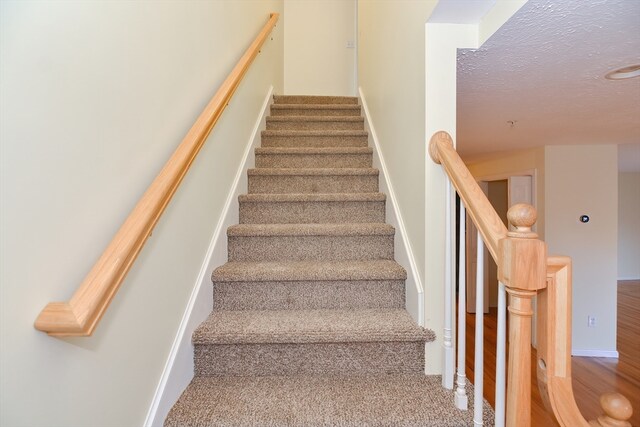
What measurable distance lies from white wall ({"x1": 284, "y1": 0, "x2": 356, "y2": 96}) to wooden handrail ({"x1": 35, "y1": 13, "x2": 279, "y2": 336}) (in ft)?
10.5

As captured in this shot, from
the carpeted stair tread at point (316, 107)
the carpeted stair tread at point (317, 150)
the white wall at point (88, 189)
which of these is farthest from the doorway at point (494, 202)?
the white wall at point (88, 189)

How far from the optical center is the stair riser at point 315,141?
2.37 m

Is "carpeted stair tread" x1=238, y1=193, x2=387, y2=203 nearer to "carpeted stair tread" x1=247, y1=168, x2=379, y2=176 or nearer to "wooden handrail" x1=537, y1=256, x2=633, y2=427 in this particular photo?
"carpeted stair tread" x1=247, y1=168, x2=379, y2=176

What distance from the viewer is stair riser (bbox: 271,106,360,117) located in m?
2.77

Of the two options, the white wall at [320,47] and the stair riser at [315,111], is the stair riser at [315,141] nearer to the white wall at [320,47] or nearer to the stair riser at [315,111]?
the stair riser at [315,111]

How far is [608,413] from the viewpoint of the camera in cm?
61

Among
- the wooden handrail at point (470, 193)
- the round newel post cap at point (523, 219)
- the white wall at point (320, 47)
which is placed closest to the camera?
the round newel post cap at point (523, 219)

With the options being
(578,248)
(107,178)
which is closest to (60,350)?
(107,178)

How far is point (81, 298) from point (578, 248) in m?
4.24

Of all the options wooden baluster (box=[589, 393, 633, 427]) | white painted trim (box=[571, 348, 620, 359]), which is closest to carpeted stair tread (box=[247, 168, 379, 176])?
wooden baluster (box=[589, 393, 633, 427])

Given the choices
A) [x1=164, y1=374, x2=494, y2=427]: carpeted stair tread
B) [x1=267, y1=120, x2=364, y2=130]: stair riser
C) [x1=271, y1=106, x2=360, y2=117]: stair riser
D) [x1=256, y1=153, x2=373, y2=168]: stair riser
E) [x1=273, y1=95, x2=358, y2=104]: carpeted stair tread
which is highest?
[x1=273, y1=95, x2=358, y2=104]: carpeted stair tread

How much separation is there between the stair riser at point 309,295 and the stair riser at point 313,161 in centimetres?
103

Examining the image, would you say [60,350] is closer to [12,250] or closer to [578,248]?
[12,250]

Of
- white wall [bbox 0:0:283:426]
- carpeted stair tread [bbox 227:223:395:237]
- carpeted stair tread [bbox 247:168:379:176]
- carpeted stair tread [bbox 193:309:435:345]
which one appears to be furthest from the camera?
carpeted stair tread [bbox 247:168:379:176]
